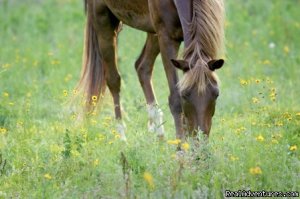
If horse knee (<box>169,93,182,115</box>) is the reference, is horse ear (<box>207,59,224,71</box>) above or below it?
above

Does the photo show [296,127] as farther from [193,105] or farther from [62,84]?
[62,84]

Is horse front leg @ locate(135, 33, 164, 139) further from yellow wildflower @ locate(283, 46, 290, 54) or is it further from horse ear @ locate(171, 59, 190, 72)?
yellow wildflower @ locate(283, 46, 290, 54)

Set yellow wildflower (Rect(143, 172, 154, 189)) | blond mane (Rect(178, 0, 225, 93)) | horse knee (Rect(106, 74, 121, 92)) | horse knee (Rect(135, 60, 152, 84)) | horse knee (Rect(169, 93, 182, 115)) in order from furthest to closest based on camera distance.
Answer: horse knee (Rect(135, 60, 152, 84)), horse knee (Rect(106, 74, 121, 92)), horse knee (Rect(169, 93, 182, 115)), blond mane (Rect(178, 0, 225, 93)), yellow wildflower (Rect(143, 172, 154, 189))

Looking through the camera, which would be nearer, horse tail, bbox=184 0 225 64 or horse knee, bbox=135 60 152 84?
horse tail, bbox=184 0 225 64

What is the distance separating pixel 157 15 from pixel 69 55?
15.7 ft

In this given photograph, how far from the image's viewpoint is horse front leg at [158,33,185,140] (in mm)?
6430

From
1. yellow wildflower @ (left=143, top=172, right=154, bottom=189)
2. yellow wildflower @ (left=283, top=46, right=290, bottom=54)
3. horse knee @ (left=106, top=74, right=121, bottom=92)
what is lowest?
yellow wildflower @ (left=143, top=172, right=154, bottom=189)

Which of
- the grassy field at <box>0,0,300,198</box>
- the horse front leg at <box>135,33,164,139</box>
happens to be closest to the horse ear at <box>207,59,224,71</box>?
the grassy field at <box>0,0,300,198</box>

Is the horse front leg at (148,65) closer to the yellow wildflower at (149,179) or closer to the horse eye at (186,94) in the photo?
the horse eye at (186,94)

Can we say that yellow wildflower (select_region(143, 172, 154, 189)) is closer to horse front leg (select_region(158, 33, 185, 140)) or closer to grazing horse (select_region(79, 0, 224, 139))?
grazing horse (select_region(79, 0, 224, 139))

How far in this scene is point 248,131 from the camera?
647 centimetres

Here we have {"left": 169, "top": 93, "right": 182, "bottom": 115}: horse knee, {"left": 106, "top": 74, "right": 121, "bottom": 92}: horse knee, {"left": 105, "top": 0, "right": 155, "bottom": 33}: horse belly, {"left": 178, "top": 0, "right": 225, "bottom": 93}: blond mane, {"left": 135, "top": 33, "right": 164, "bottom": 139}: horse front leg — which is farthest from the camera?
{"left": 135, "top": 33, "right": 164, "bottom": 139}: horse front leg

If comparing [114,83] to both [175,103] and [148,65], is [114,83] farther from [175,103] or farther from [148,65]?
[175,103]

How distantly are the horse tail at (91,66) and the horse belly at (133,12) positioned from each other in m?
0.46
